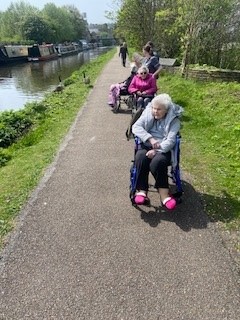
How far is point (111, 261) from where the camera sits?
3.50 meters

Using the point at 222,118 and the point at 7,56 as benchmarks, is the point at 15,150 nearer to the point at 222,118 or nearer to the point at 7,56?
the point at 222,118

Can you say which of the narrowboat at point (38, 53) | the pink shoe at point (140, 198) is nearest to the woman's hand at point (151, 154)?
the pink shoe at point (140, 198)

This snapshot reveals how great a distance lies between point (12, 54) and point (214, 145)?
4977cm

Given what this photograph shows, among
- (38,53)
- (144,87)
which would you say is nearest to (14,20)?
(38,53)

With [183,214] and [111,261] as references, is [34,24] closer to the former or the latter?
[183,214]

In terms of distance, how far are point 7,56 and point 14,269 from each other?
50307 millimetres

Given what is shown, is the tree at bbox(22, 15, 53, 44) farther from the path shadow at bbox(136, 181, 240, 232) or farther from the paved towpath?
the path shadow at bbox(136, 181, 240, 232)

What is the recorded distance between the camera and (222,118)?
8.02 m

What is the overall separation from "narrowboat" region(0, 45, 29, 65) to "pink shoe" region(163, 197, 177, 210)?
48325 millimetres

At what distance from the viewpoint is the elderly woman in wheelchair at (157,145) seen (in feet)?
14.1

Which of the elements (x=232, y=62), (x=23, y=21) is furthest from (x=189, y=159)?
(x=23, y=21)

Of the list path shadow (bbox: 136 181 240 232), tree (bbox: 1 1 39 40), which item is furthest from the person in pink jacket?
tree (bbox: 1 1 39 40)

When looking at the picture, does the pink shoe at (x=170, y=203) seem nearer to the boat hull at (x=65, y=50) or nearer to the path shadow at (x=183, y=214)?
the path shadow at (x=183, y=214)

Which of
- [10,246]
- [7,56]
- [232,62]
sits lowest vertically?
[7,56]
